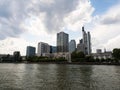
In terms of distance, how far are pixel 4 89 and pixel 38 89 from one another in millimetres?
5655

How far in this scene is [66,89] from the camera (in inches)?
1148

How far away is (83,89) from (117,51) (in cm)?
17111

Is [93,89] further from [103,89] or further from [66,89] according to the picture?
[66,89]

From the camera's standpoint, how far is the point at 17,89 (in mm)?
29328

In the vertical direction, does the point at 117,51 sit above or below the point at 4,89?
above

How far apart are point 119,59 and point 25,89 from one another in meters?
185

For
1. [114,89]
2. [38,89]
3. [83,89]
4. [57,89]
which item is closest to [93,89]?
[83,89]

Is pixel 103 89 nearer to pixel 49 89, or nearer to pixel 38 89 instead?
pixel 49 89

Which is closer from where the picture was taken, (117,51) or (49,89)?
(49,89)

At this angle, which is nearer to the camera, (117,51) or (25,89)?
(25,89)

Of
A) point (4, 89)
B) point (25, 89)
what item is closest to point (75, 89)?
point (25, 89)

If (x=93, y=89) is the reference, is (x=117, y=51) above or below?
above

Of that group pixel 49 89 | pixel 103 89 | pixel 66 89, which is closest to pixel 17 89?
pixel 49 89

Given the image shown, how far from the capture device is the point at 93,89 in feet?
96.0
